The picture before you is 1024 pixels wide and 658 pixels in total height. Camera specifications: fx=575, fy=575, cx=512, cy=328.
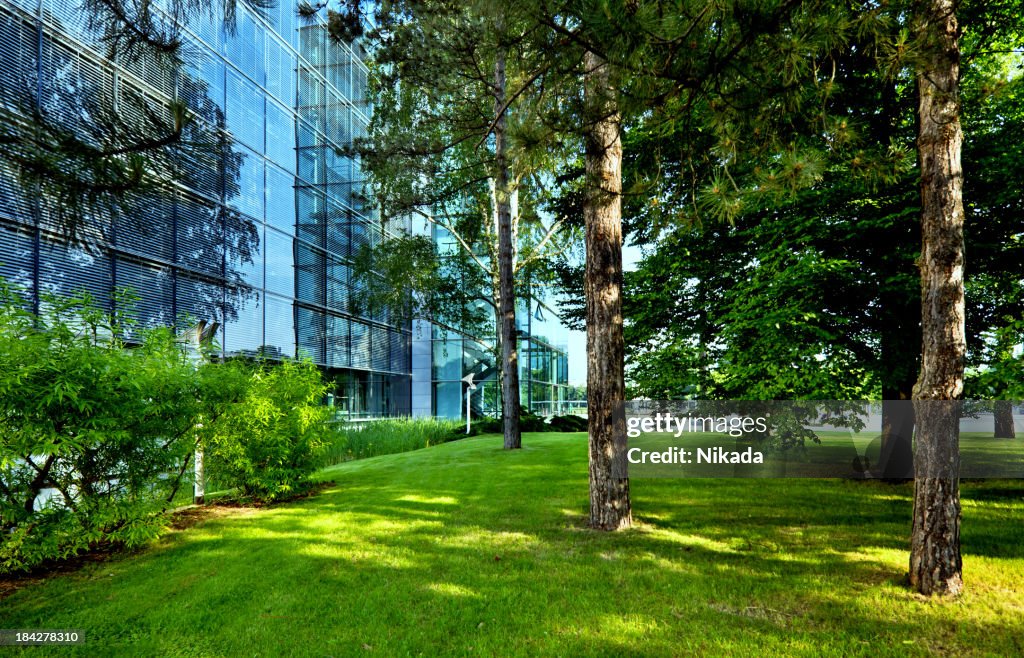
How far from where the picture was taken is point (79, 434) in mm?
5078

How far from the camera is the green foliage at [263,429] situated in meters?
7.39

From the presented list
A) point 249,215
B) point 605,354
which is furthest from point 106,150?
point 249,215

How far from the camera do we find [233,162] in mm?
3279

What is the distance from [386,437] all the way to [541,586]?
12.6 metres

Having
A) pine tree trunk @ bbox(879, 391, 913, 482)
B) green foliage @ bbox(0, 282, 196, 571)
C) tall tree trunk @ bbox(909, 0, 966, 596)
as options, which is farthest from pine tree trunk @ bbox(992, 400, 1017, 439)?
green foliage @ bbox(0, 282, 196, 571)

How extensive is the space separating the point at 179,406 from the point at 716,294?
891 cm

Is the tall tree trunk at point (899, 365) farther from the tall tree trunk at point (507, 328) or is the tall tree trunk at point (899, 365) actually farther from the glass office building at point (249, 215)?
the glass office building at point (249, 215)

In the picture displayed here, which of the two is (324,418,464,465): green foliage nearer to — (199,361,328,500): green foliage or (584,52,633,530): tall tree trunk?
(199,361,328,500): green foliage

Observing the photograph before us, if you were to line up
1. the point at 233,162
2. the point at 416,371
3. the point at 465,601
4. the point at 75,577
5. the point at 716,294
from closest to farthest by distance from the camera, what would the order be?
the point at 233,162 → the point at 465,601 → the point at 75,577 → the point at 716,294 → the point at 416,371

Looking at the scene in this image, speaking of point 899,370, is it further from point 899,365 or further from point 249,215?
point 249,215

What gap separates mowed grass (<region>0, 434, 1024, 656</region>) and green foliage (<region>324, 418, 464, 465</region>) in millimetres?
6638

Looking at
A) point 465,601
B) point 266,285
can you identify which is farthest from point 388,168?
point 465,601

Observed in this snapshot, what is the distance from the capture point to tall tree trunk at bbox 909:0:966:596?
4.40 m

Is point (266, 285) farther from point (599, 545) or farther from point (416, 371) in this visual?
point (599, 545)
